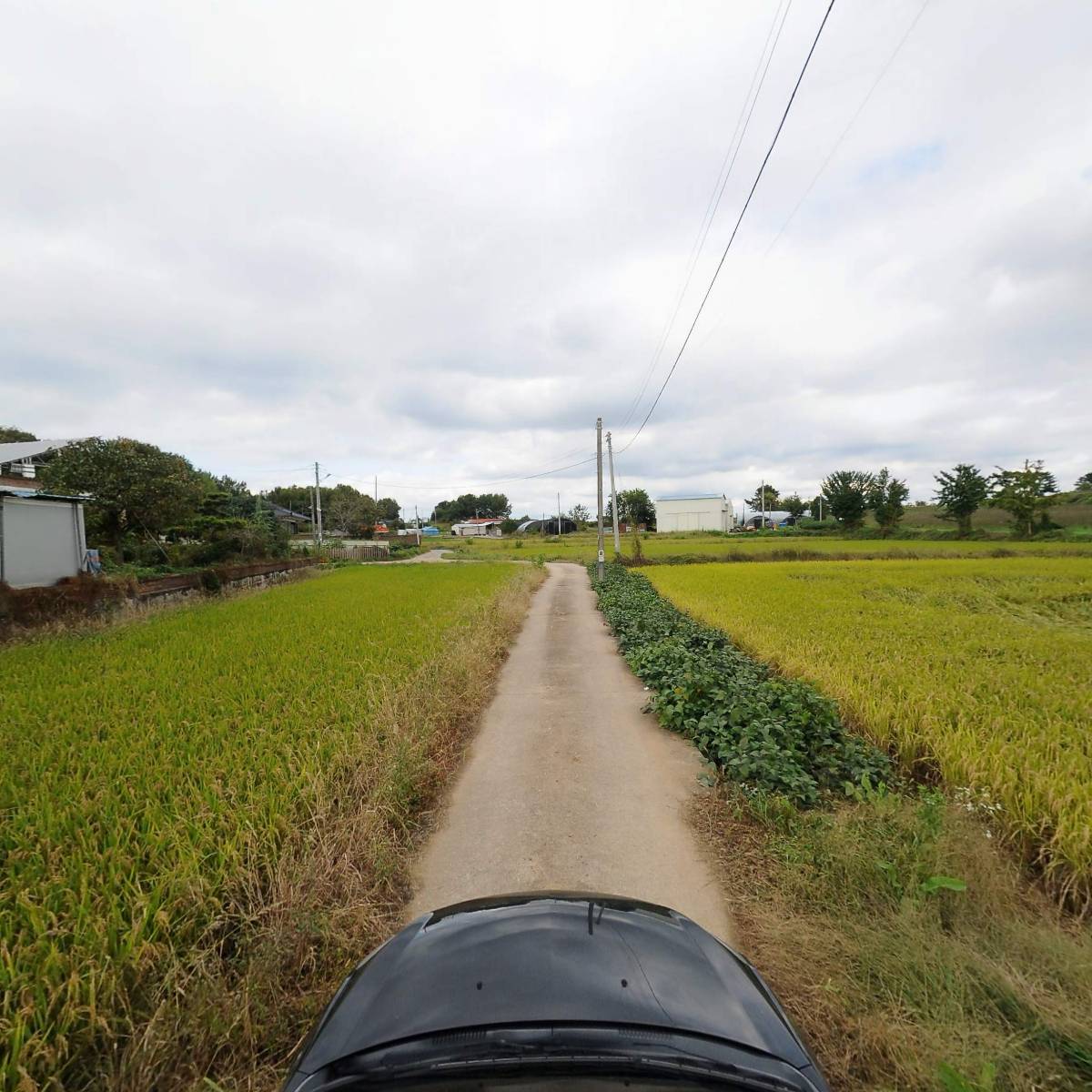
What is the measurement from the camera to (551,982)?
56.6 inches

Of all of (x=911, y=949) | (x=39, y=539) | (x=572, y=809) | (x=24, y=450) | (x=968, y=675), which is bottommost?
(x=572, y=809)

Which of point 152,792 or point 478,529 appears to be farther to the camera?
point 478,529

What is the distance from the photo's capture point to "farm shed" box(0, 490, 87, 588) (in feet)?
31.8

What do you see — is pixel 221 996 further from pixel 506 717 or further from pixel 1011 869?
pixel 506 717

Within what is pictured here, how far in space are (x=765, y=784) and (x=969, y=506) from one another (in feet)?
168

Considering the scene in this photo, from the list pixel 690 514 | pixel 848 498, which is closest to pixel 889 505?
pixel 848 498

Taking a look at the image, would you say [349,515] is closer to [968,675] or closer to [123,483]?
[123,483]

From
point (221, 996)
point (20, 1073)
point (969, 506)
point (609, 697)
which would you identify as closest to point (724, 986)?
point (221, 996)

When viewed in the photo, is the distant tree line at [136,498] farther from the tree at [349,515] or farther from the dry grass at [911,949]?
the tree at [349,515]

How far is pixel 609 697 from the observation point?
6.93 metres

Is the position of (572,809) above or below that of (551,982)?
below

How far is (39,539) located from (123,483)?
5649 mm

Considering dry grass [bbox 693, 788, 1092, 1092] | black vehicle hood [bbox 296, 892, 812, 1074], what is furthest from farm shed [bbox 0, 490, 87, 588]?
dry grass [bbox 693, 788, 1092, 1092]

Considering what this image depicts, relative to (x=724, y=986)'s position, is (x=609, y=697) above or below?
below
